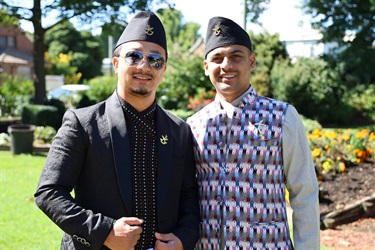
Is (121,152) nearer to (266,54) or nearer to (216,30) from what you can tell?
(216,30)

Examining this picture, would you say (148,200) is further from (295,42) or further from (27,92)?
(295,42)

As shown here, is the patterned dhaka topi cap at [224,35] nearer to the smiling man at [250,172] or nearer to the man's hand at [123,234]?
the smiling man at [250,172]

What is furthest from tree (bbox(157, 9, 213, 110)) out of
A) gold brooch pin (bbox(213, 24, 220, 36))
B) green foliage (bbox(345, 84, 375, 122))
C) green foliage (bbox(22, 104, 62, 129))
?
gold brooch pin (bbox(213, 24, 220, 36))

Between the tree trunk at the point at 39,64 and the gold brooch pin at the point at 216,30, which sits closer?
the gold brooch pin at the point at 216,30

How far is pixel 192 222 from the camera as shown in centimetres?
258

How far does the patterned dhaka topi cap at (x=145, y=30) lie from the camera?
100 inches

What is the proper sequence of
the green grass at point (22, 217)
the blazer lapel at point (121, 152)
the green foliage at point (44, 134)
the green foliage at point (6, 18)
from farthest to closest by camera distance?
1. the green foliage at point (6, 18)
2. the green foliage at point (44, 134)
3. the green grass at point (22, 217)
4. the blazer lapel at point (121, 152)

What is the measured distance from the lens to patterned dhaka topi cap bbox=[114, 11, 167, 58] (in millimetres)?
2541

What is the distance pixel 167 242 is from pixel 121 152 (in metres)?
0.50

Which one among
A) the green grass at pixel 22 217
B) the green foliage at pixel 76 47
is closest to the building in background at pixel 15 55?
the green foliage at pixel 76 47

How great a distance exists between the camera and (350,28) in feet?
72.8

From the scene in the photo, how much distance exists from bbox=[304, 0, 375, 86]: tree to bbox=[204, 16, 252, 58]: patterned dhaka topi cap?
1976 cm

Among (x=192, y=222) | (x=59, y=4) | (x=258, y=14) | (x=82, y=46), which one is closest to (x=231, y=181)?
(x=192, y=222)

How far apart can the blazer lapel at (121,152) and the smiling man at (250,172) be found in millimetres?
495
